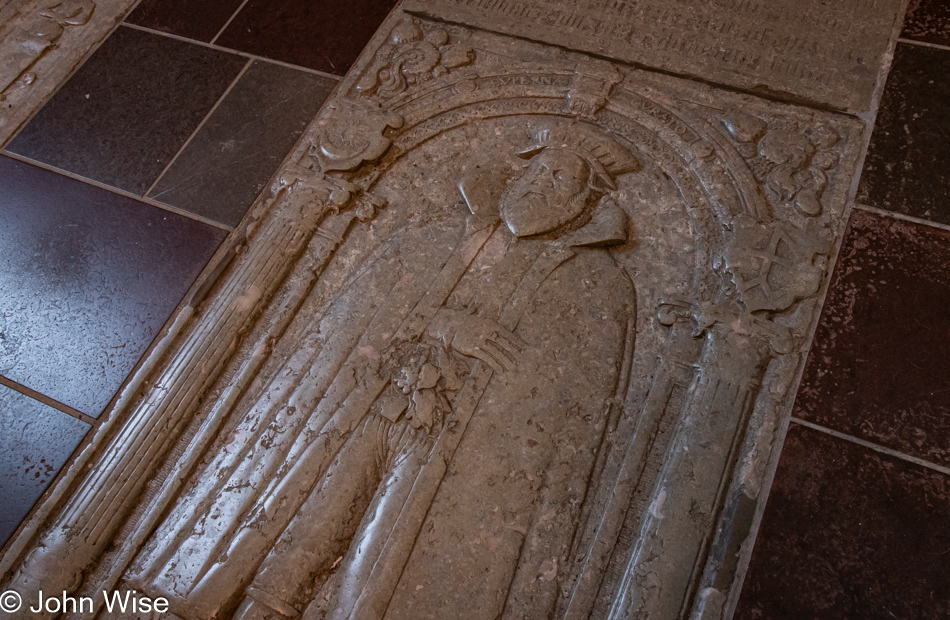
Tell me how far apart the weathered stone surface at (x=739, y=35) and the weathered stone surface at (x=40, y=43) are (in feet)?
5.93

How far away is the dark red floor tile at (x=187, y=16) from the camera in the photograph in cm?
319

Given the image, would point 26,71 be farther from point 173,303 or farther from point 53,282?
point 173,303

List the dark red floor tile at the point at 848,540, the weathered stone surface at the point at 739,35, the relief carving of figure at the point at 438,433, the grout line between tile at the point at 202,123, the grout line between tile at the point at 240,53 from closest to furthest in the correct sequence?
the dark red floor tile at the point at 848,540, the relief carving of figure at the point at 438,433, the weathered stone surface at the point at 739,35, the grout line between tile at the point at 202,123, the grout line between tile at the point at 240,53

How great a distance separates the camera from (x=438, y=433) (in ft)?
6.92

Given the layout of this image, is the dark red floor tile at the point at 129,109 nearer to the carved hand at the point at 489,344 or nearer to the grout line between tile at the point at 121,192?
the grout line between tile at the point at 121,192

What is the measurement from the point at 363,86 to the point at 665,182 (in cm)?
137

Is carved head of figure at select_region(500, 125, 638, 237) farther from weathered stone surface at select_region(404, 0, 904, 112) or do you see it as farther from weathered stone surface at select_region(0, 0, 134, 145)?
weathered stone surface at select_region(0, 0, 134, 145)

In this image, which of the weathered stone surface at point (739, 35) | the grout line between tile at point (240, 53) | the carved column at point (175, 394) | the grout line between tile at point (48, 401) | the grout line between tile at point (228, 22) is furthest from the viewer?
the grout line between tile at point (228, 22)

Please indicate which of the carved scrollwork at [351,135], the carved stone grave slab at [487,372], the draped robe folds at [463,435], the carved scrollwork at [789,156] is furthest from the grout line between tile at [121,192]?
the carved scrollwork at [789,156]

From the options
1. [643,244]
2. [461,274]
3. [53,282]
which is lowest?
[53,282]

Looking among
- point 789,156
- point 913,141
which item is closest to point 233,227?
point 789,156

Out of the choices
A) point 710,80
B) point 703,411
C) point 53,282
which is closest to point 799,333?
point 703,411

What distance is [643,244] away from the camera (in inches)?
94.4

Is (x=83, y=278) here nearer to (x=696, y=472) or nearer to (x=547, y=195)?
(x=547, y=195)
